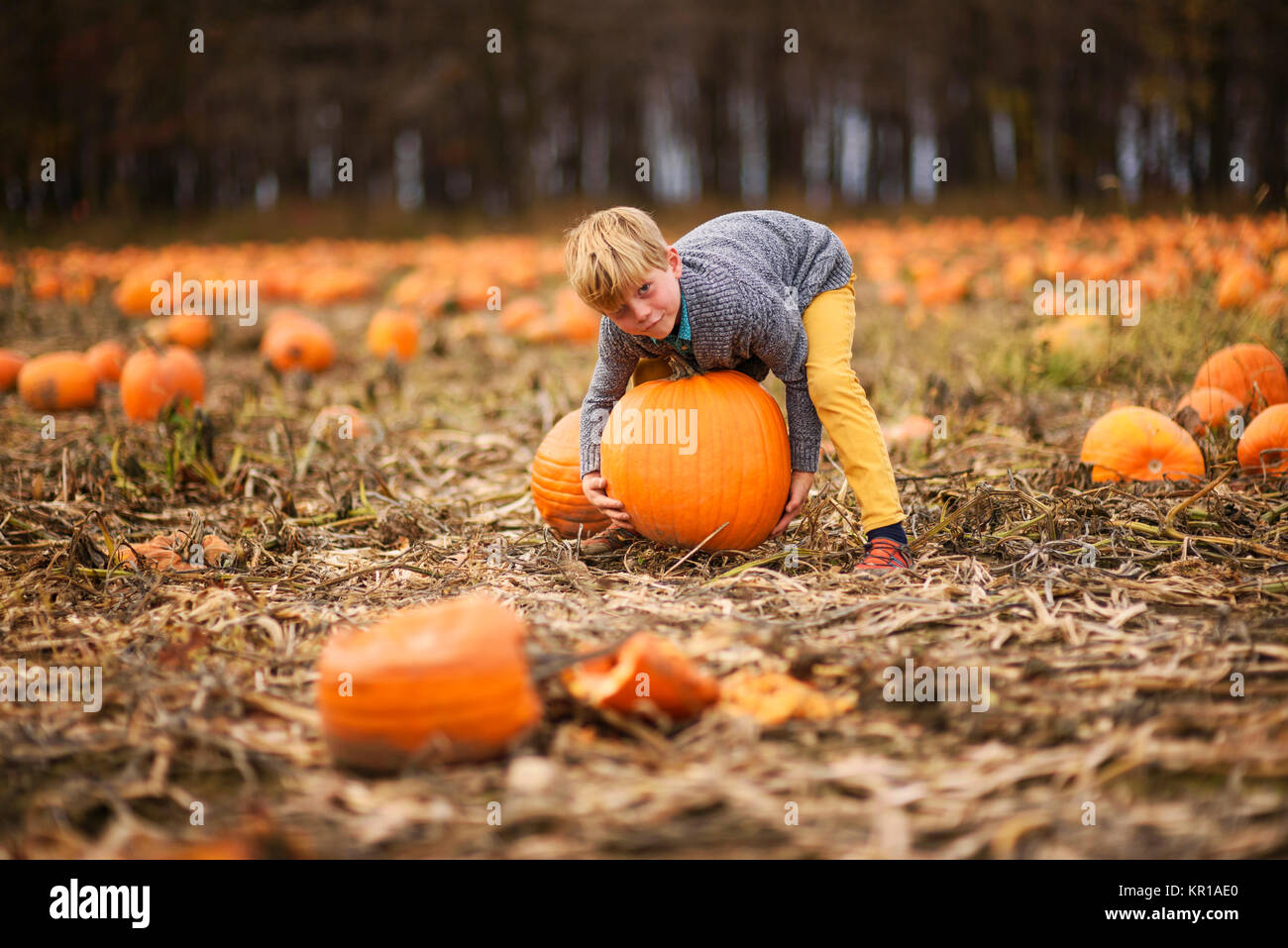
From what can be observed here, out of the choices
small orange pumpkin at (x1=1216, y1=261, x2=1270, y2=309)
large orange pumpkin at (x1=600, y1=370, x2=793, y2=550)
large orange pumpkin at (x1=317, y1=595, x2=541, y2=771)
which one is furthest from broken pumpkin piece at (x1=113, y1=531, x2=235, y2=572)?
small orange pumpkin at (x1=1216, y1=261, x2=1270, y2=309)

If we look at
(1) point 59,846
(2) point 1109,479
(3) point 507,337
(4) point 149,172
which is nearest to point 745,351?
(2) point 1109,479

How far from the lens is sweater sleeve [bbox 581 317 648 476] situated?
10.3 ft

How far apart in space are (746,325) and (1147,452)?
1758 millimetres

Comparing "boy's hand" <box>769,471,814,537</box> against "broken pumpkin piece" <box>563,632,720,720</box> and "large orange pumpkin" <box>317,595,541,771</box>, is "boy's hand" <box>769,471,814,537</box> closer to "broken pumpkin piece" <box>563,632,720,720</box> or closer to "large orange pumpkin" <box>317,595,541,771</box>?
"broken pumpkin piece" <box>563,632,720,720</box>

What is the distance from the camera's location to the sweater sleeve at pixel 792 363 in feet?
9.45

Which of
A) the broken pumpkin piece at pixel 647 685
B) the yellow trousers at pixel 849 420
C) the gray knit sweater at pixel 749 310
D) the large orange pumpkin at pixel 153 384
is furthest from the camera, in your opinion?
the large orange pumpkin at pixel 153 384

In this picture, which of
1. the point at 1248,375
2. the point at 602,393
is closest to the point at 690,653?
the point at 602,393

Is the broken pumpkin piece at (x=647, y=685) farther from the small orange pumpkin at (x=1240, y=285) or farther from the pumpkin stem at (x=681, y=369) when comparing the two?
the small orange pumpkin at (x=1240, y=285)

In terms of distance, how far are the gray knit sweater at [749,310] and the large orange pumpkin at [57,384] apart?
3.88 m

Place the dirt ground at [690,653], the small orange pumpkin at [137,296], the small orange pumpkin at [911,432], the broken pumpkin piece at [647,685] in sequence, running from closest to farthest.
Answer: the dirt ground at [690,653], the broken pumpkin piece at [647,685], the small orange pumpkin at [911,432], the small orange pumpkin at [137,296]

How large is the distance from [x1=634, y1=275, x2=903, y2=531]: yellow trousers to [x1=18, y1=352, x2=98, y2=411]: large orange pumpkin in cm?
455

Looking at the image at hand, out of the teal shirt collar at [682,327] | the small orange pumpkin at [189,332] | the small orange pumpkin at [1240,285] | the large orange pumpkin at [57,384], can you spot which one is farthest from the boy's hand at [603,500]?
the small orange pumpkin at [189,332]

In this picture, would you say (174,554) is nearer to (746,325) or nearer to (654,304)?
(654,304)
